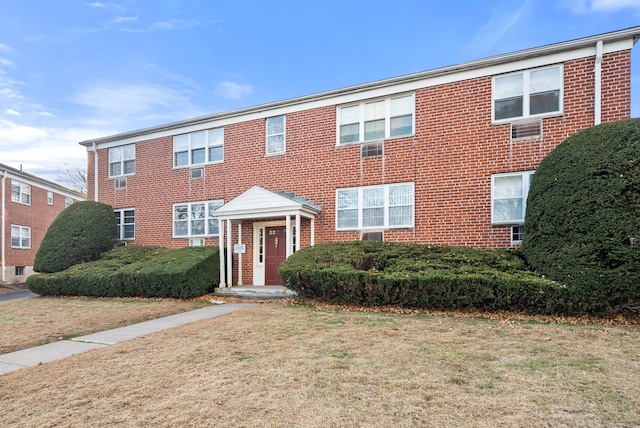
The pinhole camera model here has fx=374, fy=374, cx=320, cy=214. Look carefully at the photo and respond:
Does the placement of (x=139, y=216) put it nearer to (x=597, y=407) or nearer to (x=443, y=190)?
(x=443, y=190)

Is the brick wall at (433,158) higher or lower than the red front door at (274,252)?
higher

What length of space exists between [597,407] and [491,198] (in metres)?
7.41

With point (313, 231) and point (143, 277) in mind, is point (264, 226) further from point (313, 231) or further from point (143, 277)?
point (143, 277)

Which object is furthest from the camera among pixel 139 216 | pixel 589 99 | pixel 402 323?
pixel 139 216

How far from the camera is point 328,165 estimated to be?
39.1ft

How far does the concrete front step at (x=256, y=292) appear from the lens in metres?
10.5

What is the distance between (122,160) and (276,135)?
7504 millimetres

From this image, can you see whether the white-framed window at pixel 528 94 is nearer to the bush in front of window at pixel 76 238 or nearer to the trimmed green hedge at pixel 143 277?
the trimmed green hedge at pixel 143 277

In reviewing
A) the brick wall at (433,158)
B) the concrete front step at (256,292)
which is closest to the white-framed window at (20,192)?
the brick wall at (433,158)

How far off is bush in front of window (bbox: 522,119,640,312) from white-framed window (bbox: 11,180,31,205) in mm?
26976

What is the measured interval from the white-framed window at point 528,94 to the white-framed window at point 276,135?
6565 mm

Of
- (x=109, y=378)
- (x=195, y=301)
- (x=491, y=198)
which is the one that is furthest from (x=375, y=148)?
(x=109, y=378)

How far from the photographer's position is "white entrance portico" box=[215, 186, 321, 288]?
11359 mm

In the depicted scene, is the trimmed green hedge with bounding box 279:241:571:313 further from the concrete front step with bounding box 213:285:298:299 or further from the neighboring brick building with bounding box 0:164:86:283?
the neighboring brick building with bounding box 0:164:86:283
